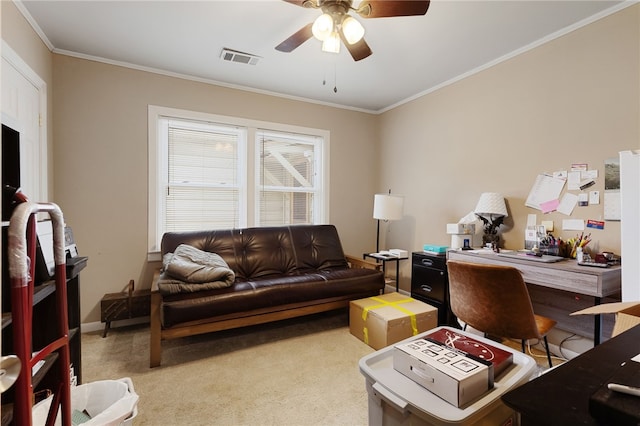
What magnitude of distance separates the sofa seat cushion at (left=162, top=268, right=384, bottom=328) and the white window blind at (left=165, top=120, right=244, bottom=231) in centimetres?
114

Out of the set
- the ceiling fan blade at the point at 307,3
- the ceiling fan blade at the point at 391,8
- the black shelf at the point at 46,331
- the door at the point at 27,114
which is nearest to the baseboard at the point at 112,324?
the door at the point at 27,114

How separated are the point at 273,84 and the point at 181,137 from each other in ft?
3.92

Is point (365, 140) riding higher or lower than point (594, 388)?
higher

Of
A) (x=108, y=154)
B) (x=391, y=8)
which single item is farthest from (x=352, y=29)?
(x=108, y=154)

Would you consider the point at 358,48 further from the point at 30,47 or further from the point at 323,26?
the point at 30,47

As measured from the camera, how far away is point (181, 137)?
3.38m

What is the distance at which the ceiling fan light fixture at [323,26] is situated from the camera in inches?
70.8

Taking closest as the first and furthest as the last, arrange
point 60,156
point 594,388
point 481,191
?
point 594,388
point 60,156
point 481,191

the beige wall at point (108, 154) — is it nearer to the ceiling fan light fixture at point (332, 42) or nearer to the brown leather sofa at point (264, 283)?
the brown leather sofa at point (264, 283)

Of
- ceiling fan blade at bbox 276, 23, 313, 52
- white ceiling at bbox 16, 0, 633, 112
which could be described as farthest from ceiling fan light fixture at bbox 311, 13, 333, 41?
white ceiling at bbox 16, 0, 633, 112

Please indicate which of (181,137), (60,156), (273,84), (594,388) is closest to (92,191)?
(60,156)

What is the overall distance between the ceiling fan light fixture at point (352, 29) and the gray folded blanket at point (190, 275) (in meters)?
1.99

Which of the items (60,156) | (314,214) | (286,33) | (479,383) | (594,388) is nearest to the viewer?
(594,388)

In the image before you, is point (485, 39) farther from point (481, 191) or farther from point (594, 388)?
point (594, 388)
